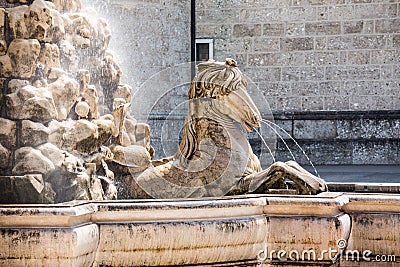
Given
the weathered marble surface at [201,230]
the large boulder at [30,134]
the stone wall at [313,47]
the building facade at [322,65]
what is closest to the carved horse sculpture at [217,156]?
the weathered marble surface at [201,230]

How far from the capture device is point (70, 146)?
205 inches

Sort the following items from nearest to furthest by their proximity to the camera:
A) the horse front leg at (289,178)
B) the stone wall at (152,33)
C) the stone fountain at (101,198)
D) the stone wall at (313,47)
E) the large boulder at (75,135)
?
the stone fountain at (101,198) → the large boulder at (75,135) → the horse front leg at (289,178) → the stone wall at (152,33) → the stone wall at (313,47)

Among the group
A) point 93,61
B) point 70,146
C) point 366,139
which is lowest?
point 366,139

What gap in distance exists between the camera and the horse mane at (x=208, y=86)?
5391mm

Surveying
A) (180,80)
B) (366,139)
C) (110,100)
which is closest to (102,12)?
(110,100)

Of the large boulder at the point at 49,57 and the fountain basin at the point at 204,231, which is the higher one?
the large boulder at the point at 49,57

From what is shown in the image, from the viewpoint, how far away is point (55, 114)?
5.07m

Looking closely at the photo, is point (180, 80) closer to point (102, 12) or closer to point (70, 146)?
point (102, 12)

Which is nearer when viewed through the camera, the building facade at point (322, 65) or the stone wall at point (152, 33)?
the stone wall at point (152, 33)

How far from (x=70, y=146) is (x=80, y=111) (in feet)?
0.70

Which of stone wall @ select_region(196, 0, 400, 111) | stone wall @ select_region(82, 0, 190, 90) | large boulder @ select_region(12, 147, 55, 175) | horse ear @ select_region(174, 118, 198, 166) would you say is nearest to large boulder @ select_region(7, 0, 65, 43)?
large boulder @ select_region(12, 147, 55, 175)

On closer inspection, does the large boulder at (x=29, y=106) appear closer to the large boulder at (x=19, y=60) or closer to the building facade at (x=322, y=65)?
the large boulder at (x=19, y=60)

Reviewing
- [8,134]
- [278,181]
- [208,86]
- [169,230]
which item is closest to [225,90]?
[208,86]

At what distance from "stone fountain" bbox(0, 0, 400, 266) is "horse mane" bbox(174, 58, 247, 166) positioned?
82 mm
